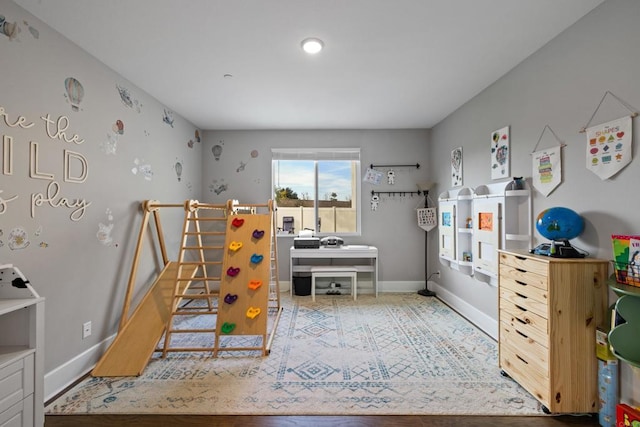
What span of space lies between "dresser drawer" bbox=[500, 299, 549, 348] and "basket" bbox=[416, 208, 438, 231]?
6.83 feet

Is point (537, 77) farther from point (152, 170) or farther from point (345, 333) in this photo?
point (152, 170)

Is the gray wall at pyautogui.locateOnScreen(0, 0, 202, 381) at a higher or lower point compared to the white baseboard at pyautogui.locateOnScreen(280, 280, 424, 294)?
higher

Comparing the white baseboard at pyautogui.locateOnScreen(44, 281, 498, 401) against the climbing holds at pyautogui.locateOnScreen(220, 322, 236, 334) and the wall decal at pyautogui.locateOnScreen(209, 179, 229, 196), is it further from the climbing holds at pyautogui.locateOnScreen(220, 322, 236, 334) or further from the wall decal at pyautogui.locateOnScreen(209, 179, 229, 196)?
the wall decal at pyautogui.locateOnScreen(209, 179, 229, 196)

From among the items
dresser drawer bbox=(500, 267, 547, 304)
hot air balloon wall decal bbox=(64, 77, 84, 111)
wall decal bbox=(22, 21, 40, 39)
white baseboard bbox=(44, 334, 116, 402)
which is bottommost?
white baseboard bbox=(44, 334, 116, 402)

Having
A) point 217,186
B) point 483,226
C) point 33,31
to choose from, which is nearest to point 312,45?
point 33,31

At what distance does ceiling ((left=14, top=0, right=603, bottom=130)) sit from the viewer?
1810 millimetres

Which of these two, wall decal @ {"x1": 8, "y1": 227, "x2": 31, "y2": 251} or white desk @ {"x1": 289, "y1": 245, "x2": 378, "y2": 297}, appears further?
white desk @ {"x1": 289, "y1": 245, "x2": 378, "y2": 297}

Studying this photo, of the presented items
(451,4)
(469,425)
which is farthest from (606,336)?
(451,4)

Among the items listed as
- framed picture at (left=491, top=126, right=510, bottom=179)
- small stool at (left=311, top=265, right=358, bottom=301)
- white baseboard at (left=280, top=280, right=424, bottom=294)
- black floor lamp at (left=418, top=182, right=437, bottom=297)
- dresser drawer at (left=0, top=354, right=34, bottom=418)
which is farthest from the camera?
white baseboard at (left=280, top=280, right=424, bottom=294)

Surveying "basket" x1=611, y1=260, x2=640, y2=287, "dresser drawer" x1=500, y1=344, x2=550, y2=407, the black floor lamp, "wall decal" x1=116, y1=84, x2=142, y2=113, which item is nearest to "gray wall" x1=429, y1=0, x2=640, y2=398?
"basket" x1=611, y1=260, x2=640, y2=287

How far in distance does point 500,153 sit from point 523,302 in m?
1.46

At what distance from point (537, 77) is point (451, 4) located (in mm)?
1101

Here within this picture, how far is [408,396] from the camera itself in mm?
1994

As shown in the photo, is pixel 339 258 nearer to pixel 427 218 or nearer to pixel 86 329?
pixel 427 218
